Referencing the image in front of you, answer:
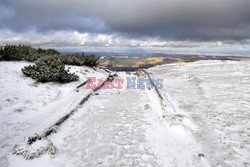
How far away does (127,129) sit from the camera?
5.04 meters

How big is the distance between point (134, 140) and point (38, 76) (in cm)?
675

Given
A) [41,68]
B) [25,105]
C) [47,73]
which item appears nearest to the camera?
[25,105]

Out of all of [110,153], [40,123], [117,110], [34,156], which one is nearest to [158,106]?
[117,110]

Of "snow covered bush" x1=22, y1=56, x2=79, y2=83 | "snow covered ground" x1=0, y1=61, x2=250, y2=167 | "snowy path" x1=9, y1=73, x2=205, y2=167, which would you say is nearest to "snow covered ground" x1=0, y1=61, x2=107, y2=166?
"snow covered ground" x1=0, y1=61, x2=250, y2=167

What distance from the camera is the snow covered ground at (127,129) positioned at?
354cm

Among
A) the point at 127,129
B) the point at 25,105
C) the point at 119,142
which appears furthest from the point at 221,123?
the point at 25,105

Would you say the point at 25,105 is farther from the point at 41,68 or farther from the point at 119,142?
the point at 119,142

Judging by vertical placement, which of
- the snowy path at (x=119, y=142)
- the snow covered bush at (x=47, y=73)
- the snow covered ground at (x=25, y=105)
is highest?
the snow covered bush at (x=47, y=73)

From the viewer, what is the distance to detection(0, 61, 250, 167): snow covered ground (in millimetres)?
3535

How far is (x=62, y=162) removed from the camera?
337 centimetres

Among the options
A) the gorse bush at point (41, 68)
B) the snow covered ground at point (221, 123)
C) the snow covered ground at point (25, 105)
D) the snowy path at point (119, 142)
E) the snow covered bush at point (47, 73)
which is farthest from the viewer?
the gorse bush at point (41, 68)

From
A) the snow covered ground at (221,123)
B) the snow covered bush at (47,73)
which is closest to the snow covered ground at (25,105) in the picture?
the snow covered bush at (47,73)

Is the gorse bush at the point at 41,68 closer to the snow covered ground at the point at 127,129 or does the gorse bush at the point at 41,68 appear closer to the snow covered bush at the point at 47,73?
the snow covered bush at the point at 47,73

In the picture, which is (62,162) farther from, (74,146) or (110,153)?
(110,153)
